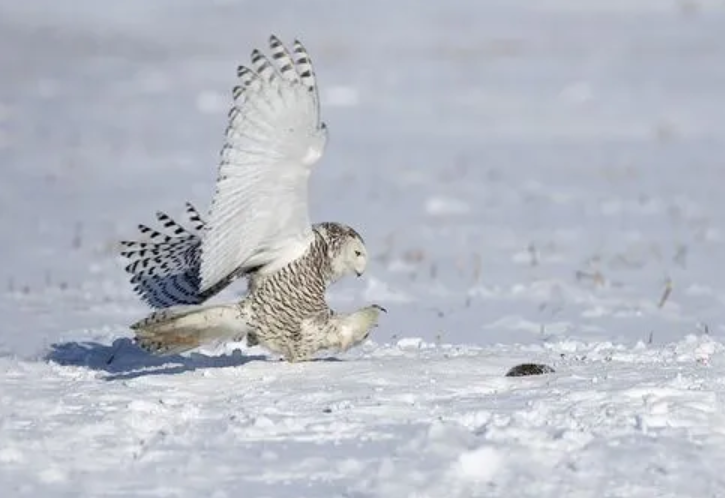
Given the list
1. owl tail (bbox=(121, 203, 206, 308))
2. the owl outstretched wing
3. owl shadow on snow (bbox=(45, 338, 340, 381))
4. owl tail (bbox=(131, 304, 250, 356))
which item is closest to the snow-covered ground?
owl shadow on snow (bbox=(45, 338, 340, 381))

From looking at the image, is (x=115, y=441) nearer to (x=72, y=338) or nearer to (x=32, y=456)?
(x=32, y=456)

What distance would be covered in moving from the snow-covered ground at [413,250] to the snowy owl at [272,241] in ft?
0.54

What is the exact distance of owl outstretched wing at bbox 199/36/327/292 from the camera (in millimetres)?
6348

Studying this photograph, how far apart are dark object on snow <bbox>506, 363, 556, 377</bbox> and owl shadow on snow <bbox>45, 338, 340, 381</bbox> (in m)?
0.89

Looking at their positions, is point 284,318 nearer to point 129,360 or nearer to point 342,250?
point 342,250

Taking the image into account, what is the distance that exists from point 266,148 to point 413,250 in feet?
19.3

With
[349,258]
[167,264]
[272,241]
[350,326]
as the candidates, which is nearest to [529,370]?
[350,326]

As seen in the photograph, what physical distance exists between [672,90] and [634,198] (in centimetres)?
775

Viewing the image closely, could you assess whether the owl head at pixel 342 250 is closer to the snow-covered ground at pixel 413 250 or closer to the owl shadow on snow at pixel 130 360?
the snow-covered ground at pixel 413 250

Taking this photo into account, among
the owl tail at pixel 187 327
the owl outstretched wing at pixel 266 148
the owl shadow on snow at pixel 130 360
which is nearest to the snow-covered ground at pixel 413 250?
the owl shadow on snow at pixel 130 360

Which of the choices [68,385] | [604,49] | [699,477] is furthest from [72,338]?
[604,49]

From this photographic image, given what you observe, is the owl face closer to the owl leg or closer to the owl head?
the owl head

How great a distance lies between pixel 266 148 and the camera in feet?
21.0

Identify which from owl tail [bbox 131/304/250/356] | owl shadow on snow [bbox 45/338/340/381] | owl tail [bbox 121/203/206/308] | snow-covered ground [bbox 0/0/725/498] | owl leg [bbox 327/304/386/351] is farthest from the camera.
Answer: owl tail [bbox 121/203/206/308]
